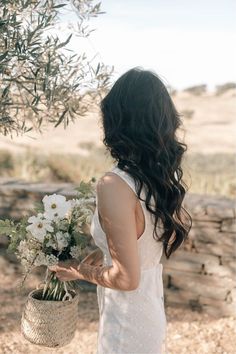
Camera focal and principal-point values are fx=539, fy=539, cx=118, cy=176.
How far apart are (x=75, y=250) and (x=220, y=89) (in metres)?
39.9

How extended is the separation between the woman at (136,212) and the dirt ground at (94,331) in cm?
245

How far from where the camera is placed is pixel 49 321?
8.87 ft

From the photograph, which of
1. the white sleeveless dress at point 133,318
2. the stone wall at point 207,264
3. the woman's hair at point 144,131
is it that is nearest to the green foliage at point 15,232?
the white sleeveless dress at point 133,318

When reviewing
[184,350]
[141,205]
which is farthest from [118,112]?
[184,350]

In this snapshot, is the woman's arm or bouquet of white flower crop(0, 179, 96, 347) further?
bouquet of white flower crop(0, 179, 96, 347)

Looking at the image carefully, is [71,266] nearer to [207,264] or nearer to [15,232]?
[15,232]

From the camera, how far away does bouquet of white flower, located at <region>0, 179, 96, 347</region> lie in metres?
2.67

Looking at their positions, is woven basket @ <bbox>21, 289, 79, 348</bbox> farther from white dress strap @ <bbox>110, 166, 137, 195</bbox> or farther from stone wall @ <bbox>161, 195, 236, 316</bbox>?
stone wall @ <bbox>161, 195, 236, 316</bbox>

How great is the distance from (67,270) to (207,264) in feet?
10.5

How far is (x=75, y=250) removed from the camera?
8.72 feet

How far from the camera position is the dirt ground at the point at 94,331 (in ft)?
15.6

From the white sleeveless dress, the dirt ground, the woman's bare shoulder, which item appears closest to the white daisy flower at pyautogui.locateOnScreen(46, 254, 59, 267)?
the white sleeveless dress

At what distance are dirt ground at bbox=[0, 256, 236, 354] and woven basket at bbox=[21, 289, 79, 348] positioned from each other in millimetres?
2002

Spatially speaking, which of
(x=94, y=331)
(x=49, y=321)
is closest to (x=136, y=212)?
(x=49, y=321)
